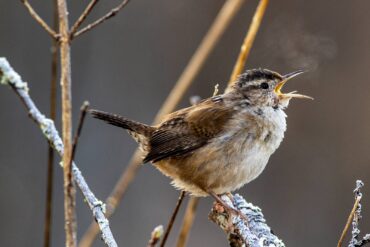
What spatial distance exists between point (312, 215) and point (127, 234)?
1.55m

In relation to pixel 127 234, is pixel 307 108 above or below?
above

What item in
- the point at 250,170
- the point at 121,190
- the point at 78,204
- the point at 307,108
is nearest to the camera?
the point at 121,190

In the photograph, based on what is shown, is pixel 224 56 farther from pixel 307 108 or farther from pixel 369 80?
pixel 369 80

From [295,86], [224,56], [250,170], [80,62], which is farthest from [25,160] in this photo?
[250,170]

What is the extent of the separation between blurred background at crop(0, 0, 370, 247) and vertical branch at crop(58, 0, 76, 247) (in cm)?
356

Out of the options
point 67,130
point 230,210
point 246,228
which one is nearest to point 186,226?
point 246,228

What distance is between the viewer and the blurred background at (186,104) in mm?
5281

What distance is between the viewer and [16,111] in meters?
5.48

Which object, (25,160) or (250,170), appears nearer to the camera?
(250,170)

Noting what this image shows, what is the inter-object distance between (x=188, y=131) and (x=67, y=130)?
1.68 meters

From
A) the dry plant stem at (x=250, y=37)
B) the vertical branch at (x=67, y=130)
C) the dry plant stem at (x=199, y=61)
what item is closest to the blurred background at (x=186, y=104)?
the dry plant stem at (x=250, y=37)

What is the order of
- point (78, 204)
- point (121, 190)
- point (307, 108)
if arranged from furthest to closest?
point (307, 108) → point (78, 204) → point (121, 190)

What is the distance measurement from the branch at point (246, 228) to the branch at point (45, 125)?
0.61 m

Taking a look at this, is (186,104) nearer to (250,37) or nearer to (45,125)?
(250,37)
